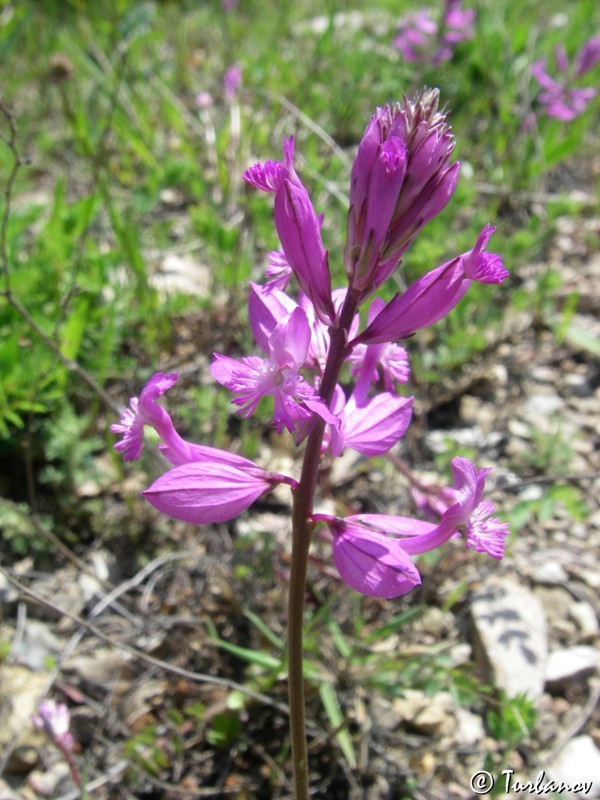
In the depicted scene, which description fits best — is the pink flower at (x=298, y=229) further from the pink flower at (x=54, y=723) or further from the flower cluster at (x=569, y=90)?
the flower cluster at (x=569, y=90)

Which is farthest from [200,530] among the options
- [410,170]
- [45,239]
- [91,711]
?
[410,170]

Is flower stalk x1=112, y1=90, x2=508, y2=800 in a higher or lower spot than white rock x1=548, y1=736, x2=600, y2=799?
higher

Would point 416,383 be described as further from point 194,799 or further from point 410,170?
point 410,170

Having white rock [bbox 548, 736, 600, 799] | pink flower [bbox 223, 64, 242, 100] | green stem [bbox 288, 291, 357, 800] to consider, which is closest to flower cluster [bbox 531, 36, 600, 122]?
pink flower [bbox 223, 64, 242, 100]

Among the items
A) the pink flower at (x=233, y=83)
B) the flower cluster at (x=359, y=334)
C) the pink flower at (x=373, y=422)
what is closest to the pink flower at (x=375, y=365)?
the pink flower at (x=373, y=422)

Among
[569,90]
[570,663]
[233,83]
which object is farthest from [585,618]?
[569,90]

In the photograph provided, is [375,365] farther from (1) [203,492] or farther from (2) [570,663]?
(2) [570,663]

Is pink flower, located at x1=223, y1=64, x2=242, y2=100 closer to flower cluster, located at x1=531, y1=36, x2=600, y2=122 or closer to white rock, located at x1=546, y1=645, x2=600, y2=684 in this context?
flower cluster, located at x1=531, y1=36, x2=600, y2=122
